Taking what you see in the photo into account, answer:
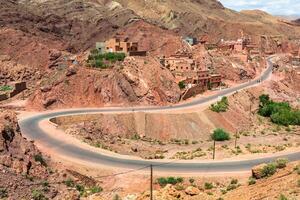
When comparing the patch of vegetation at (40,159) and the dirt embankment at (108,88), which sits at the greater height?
the dirt embankment at (108,88)

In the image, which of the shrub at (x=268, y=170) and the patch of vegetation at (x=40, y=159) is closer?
the shrub at (x=268, y=170)

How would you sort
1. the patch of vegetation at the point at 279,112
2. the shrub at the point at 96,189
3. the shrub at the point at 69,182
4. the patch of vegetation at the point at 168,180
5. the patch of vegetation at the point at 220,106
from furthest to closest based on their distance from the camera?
1. the patch of vegetation at the point at 279,112
2. the patch of vegetation at the point at 220,106
3. the patch of vegetation at the point at 168,180
4. the shrub at the point at 69,182
5. the shrub at the point at 96,189

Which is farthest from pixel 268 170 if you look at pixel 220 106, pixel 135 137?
pixel 220 106

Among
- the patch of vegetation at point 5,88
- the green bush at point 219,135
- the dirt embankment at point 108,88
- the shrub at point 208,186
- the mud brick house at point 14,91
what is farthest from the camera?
the patch of vegetation at point 5,88

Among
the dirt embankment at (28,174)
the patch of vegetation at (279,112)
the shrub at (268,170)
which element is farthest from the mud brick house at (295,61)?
the shrub at (268,170)

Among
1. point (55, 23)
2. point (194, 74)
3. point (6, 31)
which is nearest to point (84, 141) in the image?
point (194, 74)

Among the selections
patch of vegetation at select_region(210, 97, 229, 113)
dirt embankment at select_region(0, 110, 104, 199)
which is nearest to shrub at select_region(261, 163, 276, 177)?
dirt embankment at select_region(0, 110, 104, 199)

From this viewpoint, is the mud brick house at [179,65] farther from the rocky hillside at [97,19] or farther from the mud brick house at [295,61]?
the mud brick house at [295,61]
